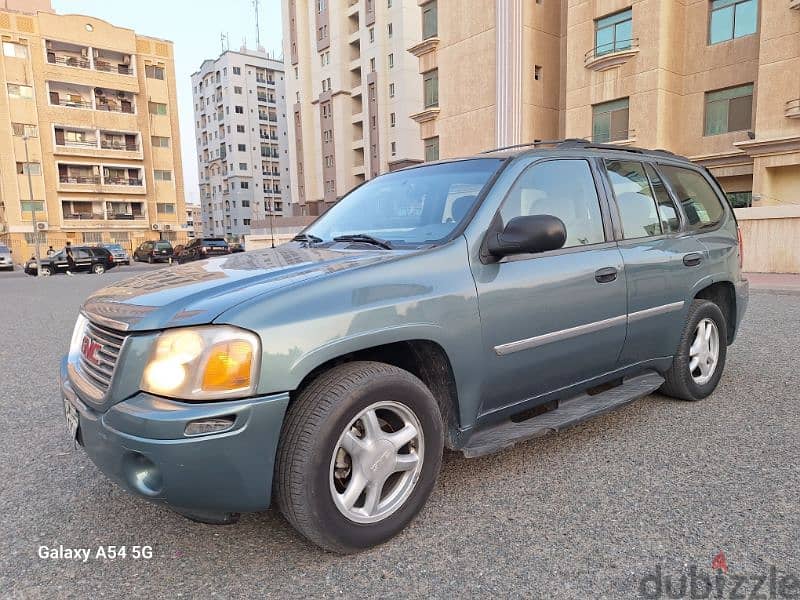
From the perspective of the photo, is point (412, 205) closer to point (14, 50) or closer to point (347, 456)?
point (347, 456)

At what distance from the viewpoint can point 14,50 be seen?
152 ft

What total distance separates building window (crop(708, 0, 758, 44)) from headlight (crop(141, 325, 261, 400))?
83.7 ft

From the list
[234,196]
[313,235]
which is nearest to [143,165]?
[234,196]

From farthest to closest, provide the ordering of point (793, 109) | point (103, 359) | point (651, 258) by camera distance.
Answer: point (793, 109) < point (651, 258) < point (103, 359)

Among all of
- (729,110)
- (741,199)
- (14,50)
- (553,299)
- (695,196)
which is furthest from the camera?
(14,50)

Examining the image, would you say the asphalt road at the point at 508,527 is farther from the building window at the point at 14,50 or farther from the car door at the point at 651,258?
the building window at the point at 14,50

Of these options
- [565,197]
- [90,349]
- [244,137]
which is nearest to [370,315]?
[90,349]

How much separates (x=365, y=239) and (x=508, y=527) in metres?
1.61

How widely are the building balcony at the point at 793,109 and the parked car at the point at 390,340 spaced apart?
763 inches

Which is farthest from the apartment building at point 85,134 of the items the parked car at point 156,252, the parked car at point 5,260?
the parked car at point 5,260

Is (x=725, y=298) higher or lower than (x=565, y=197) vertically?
lower

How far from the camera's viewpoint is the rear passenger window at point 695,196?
4.01 m

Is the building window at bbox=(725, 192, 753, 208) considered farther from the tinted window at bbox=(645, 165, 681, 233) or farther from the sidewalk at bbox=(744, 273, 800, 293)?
the tinted window at bbox=(645, 165, 681, 233)

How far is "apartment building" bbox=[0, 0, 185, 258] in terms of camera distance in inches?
1826
